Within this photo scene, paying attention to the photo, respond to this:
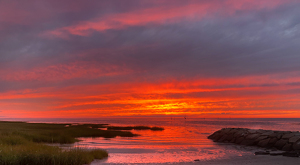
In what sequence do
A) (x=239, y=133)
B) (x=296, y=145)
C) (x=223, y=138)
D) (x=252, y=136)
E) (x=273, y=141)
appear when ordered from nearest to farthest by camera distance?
1. (x=296, y=145)
2. (x=273, y=141)
3. (x=252, y=136)
4. (x=239, y=133)
5. (x=223, y=138)

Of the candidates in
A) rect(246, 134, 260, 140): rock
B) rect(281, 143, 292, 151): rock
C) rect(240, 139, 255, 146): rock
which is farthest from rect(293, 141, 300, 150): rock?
rect(246, 134, 260, 140): rock

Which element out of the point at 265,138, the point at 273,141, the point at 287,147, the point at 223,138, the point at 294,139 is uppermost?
the point at 294,139

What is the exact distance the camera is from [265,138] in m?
33.4

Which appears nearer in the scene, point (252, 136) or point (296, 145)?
point (296, 145)

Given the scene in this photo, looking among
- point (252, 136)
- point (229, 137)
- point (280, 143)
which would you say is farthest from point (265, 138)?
point (229, 137)

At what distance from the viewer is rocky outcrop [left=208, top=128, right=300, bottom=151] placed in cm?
2806

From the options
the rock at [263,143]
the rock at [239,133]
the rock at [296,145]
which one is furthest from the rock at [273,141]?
the rock at [239,133]

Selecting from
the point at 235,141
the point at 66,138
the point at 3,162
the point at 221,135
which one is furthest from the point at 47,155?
the point at 221,135

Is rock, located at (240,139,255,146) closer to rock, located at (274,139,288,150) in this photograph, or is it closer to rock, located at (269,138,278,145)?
rock, located at (269,138,278,145)

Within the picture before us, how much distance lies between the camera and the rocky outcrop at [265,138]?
28062 mm

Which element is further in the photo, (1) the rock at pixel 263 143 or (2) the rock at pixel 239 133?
(2) the rock at pixel 239 133

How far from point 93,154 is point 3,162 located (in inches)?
299

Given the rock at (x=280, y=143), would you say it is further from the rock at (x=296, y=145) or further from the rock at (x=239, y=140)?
the rock at (x=239, y=140)

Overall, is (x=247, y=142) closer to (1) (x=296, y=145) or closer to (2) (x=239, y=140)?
(2) (x=239, y=140)
